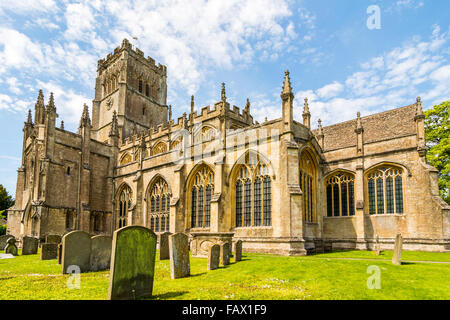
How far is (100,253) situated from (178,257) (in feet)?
12.8

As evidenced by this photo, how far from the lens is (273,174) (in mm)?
17828

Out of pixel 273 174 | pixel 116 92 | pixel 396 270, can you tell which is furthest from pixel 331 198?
pixel 116 92

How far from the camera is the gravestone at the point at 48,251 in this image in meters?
15.1

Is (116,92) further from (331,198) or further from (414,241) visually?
(414,241)

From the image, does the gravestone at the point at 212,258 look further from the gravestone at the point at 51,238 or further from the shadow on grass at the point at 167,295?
the gravestone at the point at 51,238

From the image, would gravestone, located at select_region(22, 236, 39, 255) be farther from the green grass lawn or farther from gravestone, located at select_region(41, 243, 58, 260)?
the green grass lawn

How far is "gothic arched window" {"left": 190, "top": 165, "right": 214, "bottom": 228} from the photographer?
2147 centimetres

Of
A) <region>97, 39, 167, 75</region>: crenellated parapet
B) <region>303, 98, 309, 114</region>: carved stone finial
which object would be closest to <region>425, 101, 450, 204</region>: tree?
<region>303, 98, 309, 114</region>: carved stone finial

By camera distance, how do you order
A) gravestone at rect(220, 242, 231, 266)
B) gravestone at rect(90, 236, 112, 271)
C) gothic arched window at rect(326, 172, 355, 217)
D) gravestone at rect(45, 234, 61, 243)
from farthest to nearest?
1. gothic arched window at rect(326, 172, 355, 217)
2. gravestone at rect(45, 234, 61, 243)
3. gravestone at rect(220, 242, 231, 266)
4. gravestone at rect(90, 236, 112, 271)

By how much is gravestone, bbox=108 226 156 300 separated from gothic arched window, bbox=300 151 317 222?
13212 mm

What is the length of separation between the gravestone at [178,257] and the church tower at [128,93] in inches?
1512

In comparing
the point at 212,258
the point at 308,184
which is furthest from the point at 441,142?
the point at 212,258

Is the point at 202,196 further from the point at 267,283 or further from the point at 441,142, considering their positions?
the point at 441,142
